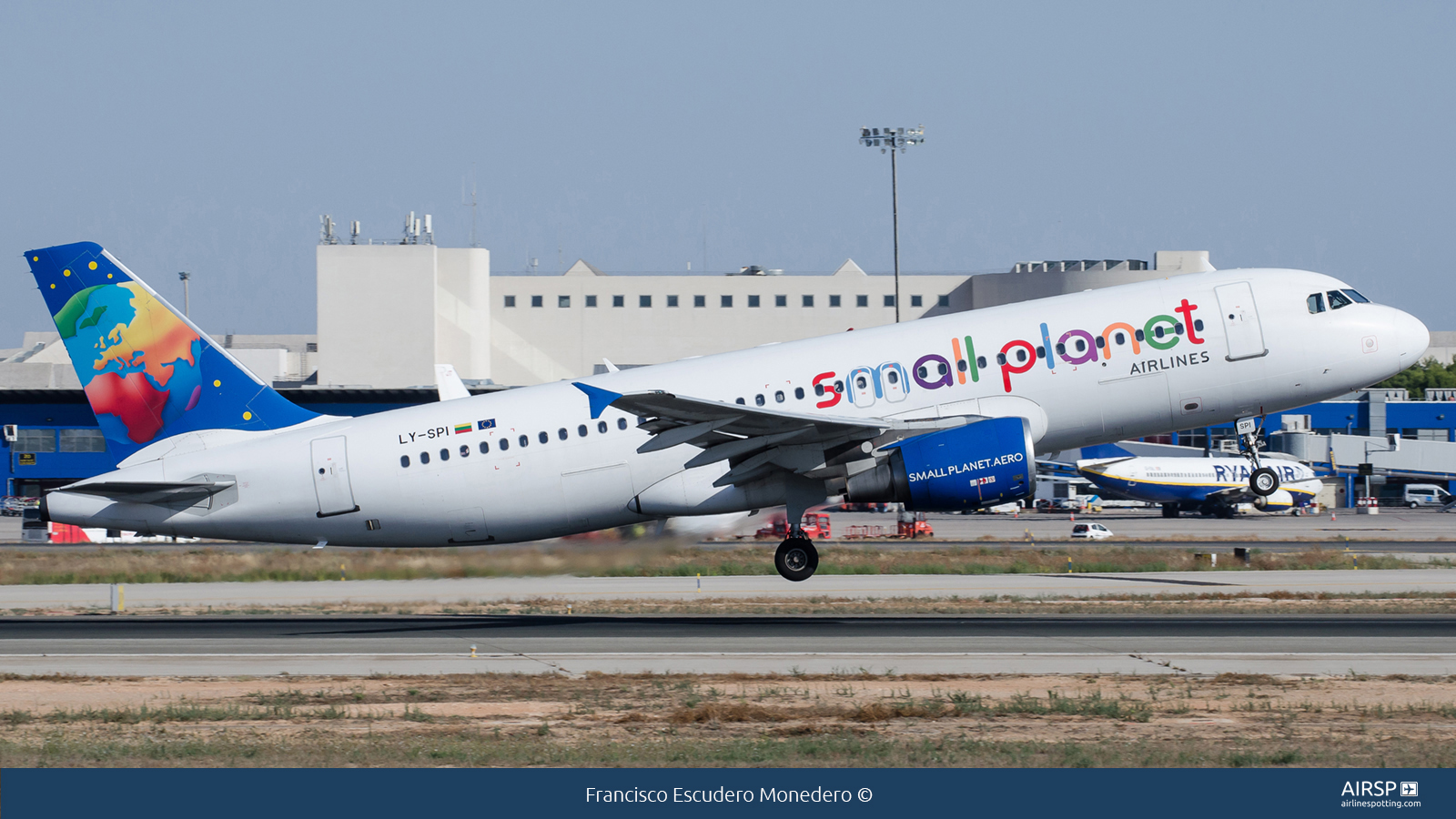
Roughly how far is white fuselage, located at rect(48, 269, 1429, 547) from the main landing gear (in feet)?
1.37

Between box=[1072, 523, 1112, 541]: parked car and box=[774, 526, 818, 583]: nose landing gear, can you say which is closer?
box=[774, 526, 818, 583]: nose landing gear

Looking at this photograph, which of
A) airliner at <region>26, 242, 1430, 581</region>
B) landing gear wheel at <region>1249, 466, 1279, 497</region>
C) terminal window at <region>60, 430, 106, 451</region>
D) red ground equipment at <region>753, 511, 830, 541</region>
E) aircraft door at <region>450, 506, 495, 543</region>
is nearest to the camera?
airliner at <region>26, 242, 1430, 581</region>

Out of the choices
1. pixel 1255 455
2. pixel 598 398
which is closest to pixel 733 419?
pixel 598 398

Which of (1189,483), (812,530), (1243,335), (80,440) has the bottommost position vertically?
(812,530)

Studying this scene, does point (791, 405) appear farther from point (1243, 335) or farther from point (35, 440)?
point (35, 440)

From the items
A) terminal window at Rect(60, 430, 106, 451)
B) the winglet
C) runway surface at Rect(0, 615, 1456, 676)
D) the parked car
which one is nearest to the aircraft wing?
the winglet

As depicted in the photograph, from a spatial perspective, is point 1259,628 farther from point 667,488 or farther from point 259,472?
point 259,472

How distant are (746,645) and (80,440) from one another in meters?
78.5

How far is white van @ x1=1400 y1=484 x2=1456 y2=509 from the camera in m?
102

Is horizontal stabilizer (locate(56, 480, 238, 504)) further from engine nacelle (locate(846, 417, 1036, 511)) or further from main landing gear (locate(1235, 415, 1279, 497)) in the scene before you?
main landing gear (locate(1235, 415, 1279, 497))

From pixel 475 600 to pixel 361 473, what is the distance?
8057mm

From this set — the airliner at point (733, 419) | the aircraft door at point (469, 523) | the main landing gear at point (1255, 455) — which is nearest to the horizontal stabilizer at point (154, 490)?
the airliner at point (733, 419)

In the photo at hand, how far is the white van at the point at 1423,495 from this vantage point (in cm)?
10244

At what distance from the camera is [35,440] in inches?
3543
